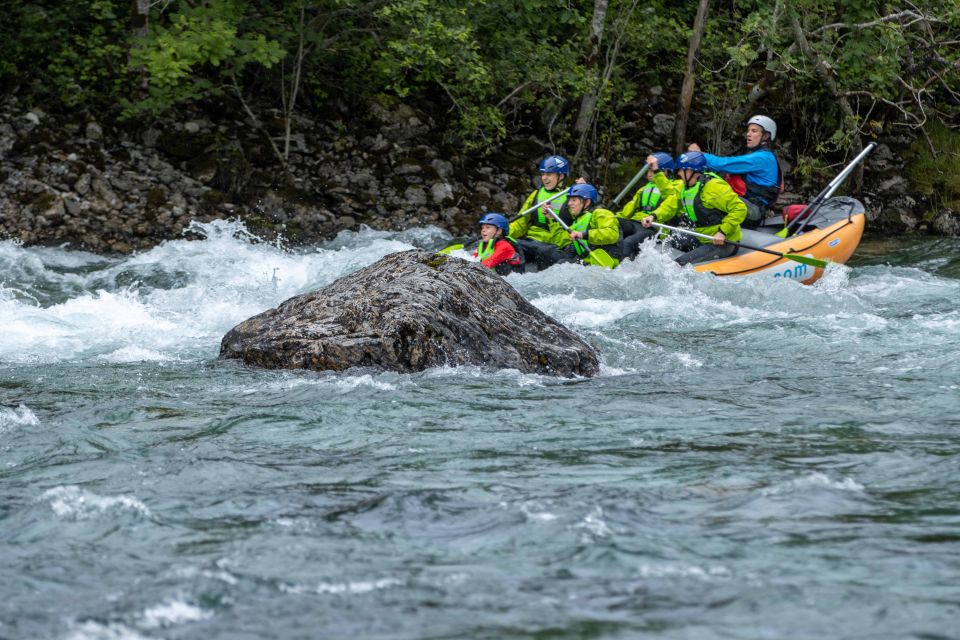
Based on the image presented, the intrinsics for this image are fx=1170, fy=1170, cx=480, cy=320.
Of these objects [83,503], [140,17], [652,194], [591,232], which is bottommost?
[83,503]

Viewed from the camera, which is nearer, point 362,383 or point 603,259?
point 362,383

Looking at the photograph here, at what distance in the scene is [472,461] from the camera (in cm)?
524

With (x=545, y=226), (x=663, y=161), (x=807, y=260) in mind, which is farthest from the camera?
(x=663, y=161)

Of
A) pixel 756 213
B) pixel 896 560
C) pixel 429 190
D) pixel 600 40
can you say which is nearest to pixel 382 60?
pixel 429 190

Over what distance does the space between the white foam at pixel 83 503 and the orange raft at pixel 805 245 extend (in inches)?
328

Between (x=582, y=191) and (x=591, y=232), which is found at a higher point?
(x=582, y=191)

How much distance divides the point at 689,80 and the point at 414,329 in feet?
36.1

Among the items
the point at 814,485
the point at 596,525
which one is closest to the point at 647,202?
the point at 814,485

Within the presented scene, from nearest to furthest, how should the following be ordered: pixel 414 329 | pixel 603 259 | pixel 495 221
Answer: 1. pixel 414 329
2. pixel 495 221
3. pixel 603 259

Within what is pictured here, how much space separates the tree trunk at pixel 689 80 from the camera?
668 inches

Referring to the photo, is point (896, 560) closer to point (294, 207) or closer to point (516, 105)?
point (294, 207)

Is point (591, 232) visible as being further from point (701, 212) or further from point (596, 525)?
point (596, 525)

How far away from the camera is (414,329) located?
738 centimetres

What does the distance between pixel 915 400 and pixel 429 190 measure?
35.6ft
